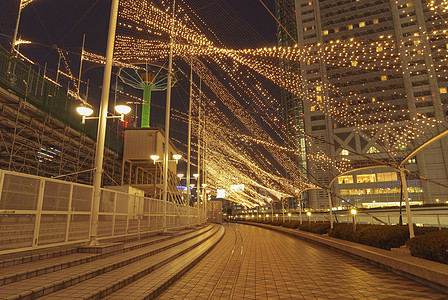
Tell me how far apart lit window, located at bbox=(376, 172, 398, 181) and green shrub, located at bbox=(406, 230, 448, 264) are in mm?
54396

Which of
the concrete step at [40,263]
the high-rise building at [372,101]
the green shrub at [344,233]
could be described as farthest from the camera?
the high-rise building at [372,101]

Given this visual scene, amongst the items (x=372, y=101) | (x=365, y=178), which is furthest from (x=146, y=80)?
(x=365, y=178)

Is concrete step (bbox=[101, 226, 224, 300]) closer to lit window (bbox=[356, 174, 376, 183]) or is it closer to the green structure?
the green structure

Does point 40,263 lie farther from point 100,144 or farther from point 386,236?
point 386,236

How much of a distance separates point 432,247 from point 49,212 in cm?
881

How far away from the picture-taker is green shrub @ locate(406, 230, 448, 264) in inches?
251

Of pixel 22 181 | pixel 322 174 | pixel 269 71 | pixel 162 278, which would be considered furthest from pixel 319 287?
pixel 322 174

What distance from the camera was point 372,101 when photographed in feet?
189

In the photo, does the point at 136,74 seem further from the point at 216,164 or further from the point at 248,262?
the point at 248,262

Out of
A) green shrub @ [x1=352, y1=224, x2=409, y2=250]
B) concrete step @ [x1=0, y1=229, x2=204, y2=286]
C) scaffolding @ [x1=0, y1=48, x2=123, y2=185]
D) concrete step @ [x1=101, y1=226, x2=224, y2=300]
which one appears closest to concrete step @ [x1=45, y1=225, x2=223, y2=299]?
concrete step @ [x1=101, y1=226, x2=224, y2=300]

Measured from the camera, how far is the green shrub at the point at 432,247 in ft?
21.0

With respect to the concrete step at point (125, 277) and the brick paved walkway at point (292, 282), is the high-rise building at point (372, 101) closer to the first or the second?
the brick paved walkway at point (292, 282)

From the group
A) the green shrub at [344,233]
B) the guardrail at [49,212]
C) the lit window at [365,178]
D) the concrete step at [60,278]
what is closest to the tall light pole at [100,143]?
the guardrail at [49,212]

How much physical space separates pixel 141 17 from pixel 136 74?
21784 millimetres
